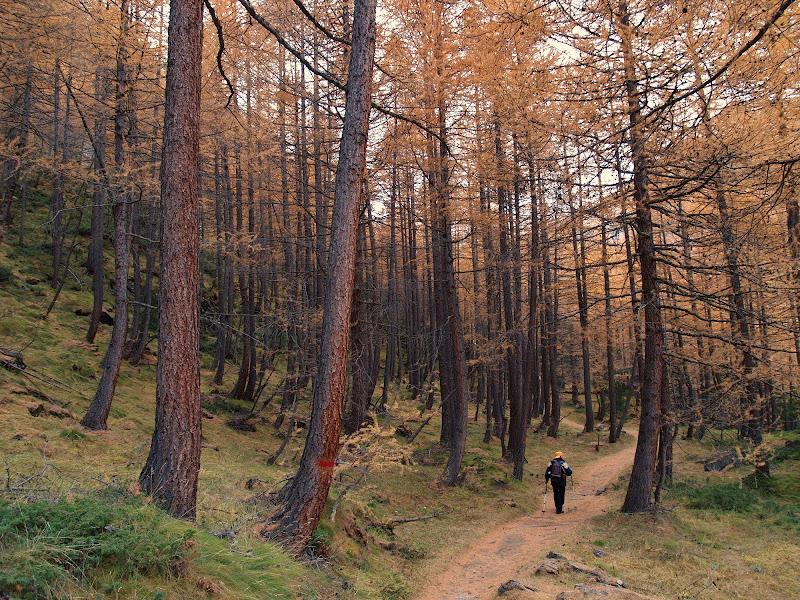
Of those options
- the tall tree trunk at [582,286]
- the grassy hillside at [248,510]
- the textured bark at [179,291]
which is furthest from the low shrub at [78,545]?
the tall tree trunk at [582,286]

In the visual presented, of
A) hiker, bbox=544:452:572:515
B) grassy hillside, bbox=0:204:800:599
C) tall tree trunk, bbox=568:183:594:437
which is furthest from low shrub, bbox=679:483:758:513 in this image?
tall tree trunk, bbox=568:183:594:437

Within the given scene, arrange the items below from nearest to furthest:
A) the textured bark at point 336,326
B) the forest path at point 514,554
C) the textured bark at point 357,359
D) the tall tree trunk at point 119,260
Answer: the textured bark at point 336,326 < the forest path at point 514,554 < the textured bark at point 357,359 < the tall tree trunk at point 119,260

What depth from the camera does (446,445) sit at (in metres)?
16.5

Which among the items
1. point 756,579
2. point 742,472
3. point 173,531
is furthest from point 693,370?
point 173,531

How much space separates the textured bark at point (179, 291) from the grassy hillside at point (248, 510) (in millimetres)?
344

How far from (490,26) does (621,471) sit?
14.6m

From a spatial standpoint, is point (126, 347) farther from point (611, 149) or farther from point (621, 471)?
point (621, 471)

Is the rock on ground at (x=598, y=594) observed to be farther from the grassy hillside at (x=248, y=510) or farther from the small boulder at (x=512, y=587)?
the grassy hillside at (x=248, y=510)

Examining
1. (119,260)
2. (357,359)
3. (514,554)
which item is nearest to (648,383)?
(514,554)

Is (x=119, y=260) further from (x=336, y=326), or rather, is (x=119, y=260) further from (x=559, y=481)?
(x=559, y=481)

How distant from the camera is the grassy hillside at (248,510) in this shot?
288cm

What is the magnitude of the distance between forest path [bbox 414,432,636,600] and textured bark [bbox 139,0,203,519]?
3.83m

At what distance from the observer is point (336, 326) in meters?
5.51

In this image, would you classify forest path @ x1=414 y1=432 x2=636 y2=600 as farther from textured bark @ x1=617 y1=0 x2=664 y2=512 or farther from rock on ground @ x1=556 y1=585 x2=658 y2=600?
textured bark @ x1=617 y1=0 x2=664 y2=512
